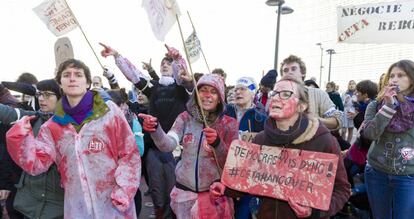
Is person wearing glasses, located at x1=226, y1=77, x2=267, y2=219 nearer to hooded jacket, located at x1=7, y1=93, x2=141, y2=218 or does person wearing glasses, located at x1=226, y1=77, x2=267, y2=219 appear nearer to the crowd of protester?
the crowd of protester

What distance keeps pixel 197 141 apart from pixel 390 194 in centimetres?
179

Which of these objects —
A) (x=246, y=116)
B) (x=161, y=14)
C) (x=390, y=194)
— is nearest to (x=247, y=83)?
(x=246, y=116)

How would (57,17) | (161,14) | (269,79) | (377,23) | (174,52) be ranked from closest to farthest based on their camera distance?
(161,14) < (174,52) < (57,17) < (269,79) < (377,23)

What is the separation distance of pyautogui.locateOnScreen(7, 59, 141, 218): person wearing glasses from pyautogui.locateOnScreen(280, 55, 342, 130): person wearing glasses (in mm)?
1649

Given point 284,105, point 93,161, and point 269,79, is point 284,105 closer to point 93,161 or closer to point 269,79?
point 93,161

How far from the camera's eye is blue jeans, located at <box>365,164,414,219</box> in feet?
10.4

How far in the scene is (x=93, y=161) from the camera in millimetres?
2492

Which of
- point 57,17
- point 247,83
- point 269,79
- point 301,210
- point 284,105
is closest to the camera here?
point 301,210

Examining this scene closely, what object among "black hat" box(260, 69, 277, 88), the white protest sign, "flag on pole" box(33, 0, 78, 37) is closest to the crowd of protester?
"black hat" box(260, 69, 277, 88)

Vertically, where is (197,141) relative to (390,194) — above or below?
above

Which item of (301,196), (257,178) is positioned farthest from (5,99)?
(301,196)

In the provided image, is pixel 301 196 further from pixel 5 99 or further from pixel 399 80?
pixel 5 99

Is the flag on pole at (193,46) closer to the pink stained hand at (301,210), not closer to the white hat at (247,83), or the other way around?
the white hat at (247,83)

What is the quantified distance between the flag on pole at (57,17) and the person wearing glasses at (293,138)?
2916 mm
